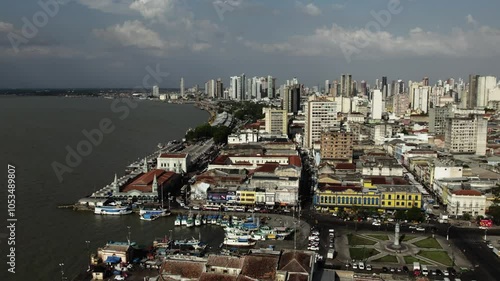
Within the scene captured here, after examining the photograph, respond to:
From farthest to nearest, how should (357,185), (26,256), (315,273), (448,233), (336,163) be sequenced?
(336,163) < (357,185) < (448,233) < (26,256) < (315,273)

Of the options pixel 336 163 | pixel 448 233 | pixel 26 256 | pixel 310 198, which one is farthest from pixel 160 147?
pixel 448 233

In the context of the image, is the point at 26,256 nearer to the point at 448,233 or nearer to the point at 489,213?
the point at 448,233

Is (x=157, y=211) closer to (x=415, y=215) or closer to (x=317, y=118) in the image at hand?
(x=415, y=215)

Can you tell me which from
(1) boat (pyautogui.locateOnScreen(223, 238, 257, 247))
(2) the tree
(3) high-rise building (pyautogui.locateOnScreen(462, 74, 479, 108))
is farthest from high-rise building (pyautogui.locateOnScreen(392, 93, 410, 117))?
(1) boat (pyautogui.locateOnScreen(223, 238, 257, 247))

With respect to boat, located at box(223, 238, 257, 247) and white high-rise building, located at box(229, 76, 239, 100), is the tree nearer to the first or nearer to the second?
boat, located at box(223, 238, 257, 247)

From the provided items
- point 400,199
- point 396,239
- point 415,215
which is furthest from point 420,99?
point 396,239

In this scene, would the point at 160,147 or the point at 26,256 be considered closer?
the point at 26,256
